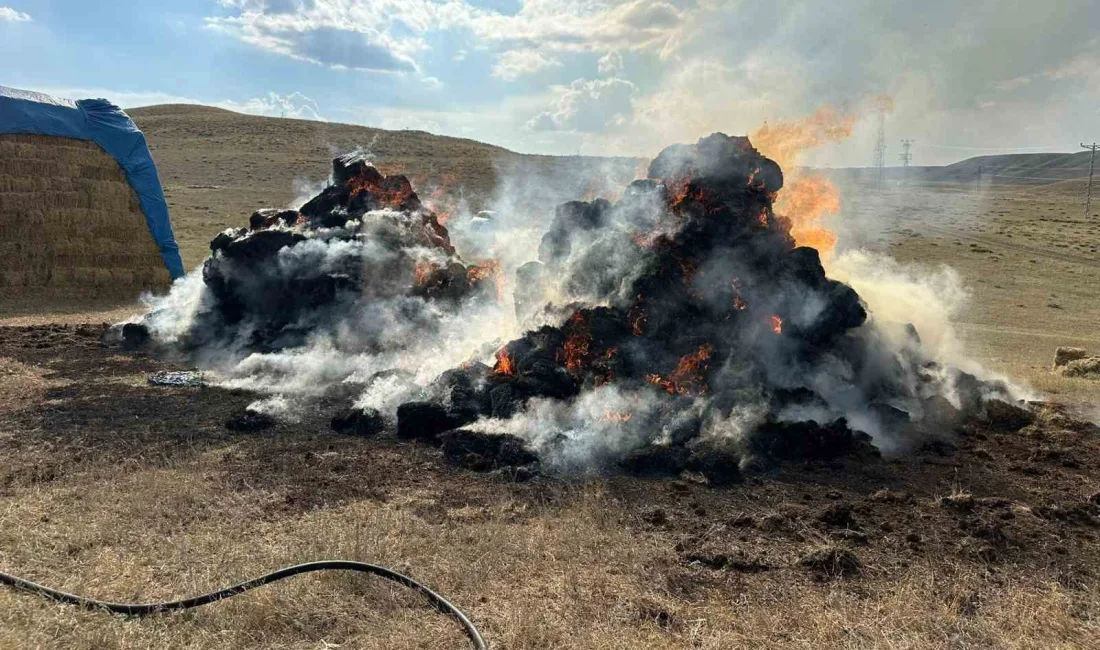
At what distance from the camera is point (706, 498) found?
26.4 feet

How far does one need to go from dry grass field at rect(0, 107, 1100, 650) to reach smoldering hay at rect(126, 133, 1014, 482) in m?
0.68

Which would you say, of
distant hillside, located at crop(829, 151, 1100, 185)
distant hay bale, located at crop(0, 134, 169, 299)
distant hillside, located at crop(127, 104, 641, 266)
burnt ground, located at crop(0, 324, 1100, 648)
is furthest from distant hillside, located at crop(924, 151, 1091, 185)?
burnt ground, located at crop(0, 324, 1100, 648)

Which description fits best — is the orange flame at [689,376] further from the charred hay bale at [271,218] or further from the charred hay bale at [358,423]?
the charred hay bale at [271,218]

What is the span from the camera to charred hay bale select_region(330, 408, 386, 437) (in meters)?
10.3

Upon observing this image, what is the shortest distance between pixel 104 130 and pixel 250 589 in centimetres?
2298

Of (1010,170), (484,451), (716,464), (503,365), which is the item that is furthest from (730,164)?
(1010,170)

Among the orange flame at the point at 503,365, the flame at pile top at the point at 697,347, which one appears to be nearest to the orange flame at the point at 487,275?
the flame at pile top at the point at 697,347

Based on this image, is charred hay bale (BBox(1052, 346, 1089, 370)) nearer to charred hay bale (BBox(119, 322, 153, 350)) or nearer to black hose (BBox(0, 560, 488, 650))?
black hose (BBox(0, 560, 488, 650))

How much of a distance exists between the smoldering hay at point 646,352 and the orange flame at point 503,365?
→ 0.08 feet

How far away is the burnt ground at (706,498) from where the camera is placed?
6137 millimetres

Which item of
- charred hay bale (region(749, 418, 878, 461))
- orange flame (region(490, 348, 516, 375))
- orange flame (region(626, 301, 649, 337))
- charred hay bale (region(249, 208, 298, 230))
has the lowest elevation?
charred hay bale (region(749, 418, 878, 461))

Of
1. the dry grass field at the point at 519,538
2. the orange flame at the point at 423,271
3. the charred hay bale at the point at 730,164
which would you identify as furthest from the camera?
the orange flame at the point at 423,271

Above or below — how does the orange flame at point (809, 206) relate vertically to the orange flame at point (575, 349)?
above

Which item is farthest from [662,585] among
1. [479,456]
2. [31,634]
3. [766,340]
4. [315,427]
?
[315,427]
